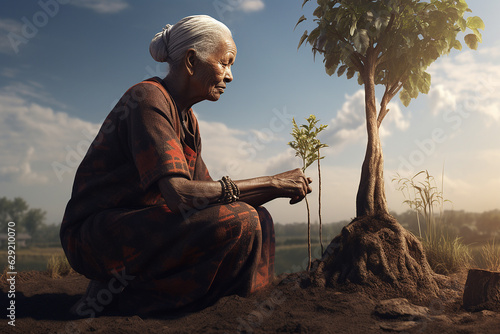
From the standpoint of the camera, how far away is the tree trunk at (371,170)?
5.23 meters

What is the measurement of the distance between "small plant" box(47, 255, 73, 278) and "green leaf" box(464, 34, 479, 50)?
7.05m

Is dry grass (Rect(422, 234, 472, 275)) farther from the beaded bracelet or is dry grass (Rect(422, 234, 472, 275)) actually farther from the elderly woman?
the beaded bracelet

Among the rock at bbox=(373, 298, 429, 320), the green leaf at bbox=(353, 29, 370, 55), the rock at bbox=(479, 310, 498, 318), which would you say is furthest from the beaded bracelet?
the green leaf at bbox=(353, 29, 370, 55)

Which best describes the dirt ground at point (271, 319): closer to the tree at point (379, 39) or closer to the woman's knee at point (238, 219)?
the woman's knee at point (238, 219)

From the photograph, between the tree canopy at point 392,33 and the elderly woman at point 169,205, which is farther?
the tree canopy at point 392,33

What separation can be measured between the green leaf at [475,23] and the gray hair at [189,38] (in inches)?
163

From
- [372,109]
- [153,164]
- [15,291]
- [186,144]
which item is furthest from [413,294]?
[15,291]

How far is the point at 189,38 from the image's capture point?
2.97 m

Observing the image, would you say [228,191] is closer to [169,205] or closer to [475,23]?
[169,205]

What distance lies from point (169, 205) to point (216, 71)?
3.81ft

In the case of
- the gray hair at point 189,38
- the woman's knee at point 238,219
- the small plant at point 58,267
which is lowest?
the small plant at point 58,267

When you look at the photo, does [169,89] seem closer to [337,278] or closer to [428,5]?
[337,278]

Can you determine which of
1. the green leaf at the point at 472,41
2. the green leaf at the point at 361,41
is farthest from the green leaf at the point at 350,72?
the green leaf at the point at 472,41

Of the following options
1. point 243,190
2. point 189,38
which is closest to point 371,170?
point 243,190
